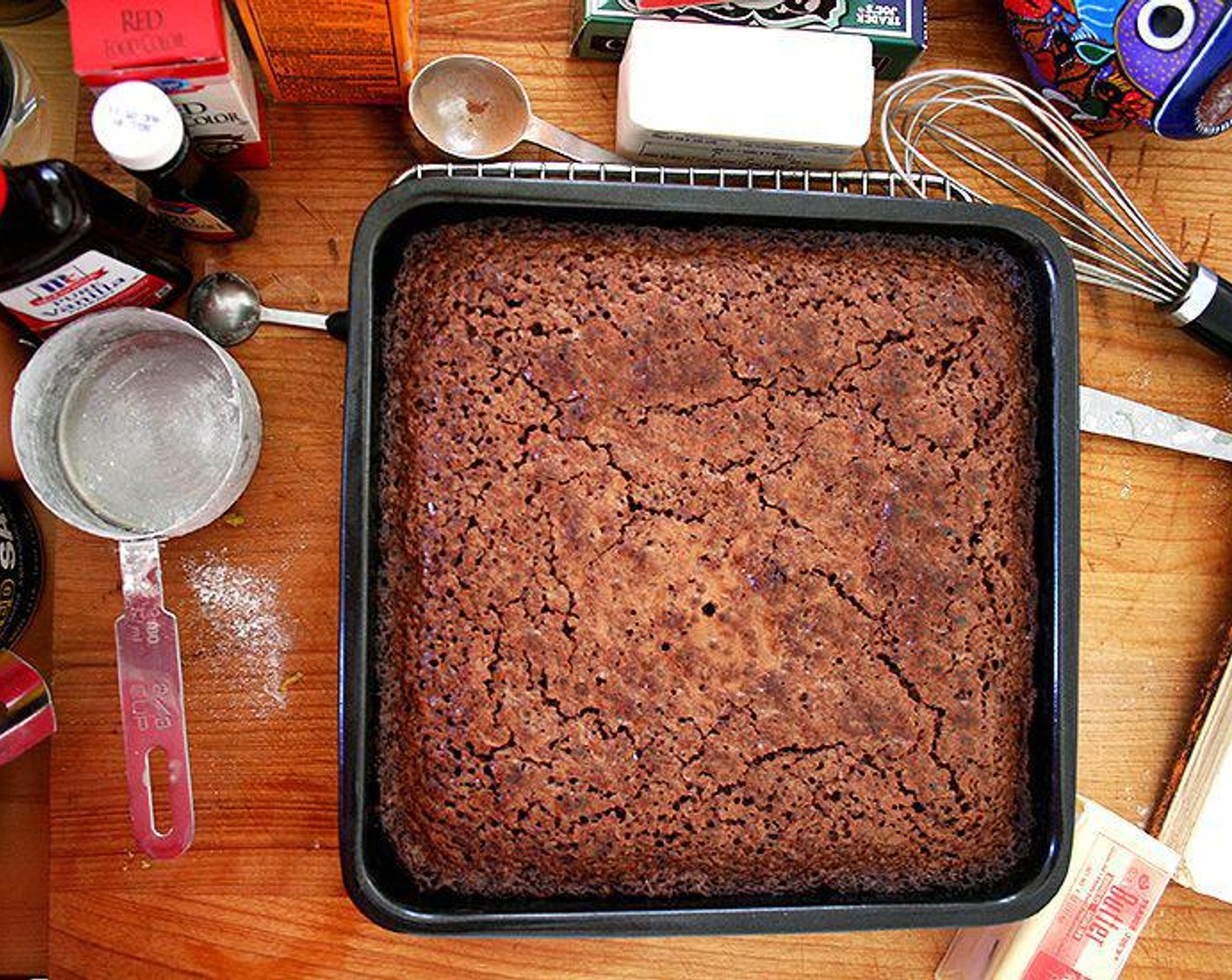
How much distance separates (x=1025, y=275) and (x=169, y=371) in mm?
735

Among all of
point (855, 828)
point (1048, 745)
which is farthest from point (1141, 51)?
point (855, 828)

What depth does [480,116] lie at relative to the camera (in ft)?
3.64

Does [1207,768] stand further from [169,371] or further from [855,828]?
[169,371]

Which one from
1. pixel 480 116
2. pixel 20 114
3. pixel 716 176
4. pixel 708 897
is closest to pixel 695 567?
pixel 708 897

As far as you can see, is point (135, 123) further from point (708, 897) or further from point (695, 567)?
point (708, 897)

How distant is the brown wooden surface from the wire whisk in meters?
0.04

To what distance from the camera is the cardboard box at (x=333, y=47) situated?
0.97 m

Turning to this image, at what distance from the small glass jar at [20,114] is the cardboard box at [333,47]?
0.19 metres

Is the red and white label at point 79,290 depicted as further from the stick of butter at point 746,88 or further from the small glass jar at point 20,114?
the stick of butter at point 746,88

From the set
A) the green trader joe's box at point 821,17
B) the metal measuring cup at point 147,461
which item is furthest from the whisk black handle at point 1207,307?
the metal measuring cup at point 147,461

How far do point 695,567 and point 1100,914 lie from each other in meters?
0.50

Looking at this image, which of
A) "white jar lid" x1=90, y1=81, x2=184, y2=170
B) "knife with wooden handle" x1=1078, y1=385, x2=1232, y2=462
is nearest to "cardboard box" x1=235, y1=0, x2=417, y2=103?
"white jar lid" x1=90, y1=81, x2=184, y2=170

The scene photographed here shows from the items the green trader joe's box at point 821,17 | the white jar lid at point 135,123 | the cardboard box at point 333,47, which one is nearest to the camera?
the white jar lid at point 135,123

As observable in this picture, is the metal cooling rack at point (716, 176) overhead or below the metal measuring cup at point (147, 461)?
overhead
